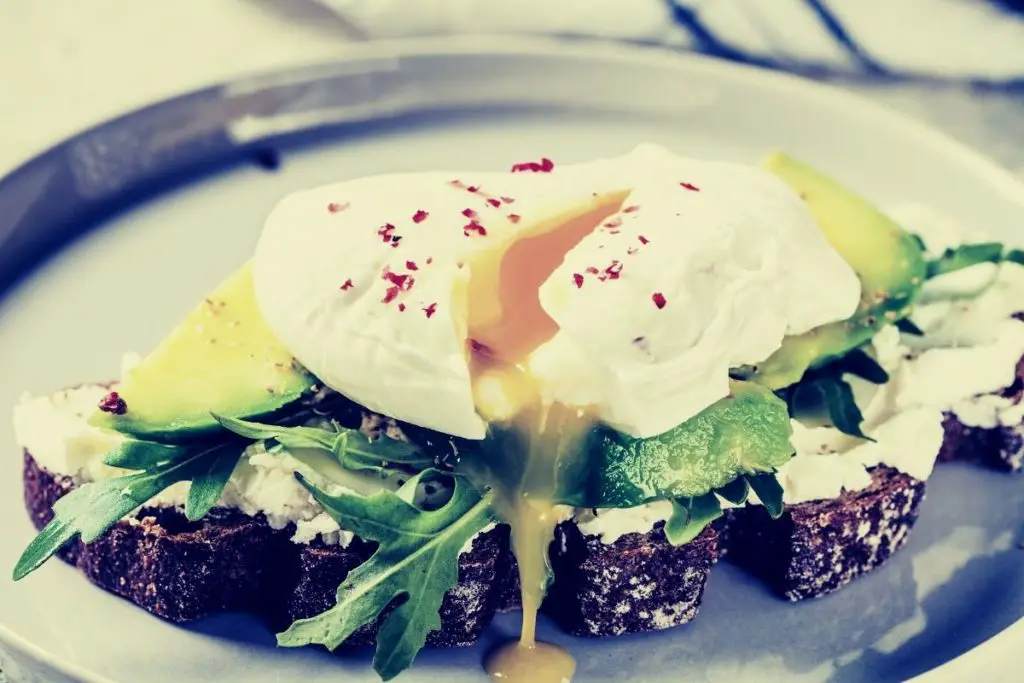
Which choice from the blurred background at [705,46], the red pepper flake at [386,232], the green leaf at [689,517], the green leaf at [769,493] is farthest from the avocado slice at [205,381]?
the blurred background at [705,46]

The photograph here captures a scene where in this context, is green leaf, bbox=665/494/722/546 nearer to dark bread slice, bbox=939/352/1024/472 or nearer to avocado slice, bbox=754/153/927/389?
avocado slice, bbox=754/153/927/389

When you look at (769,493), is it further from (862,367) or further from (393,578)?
(393,578)

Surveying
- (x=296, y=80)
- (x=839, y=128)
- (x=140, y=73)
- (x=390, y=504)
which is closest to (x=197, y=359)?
(x=390, y=504)

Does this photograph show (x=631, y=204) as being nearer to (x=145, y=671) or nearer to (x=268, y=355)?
(x=268, y=355)

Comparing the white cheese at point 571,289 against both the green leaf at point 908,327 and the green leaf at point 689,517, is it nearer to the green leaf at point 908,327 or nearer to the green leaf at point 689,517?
the green leaf at point 689,517

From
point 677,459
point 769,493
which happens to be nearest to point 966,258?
point 769,493

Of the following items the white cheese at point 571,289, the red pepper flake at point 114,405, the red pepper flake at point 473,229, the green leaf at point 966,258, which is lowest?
the red pepper flake at point 114,405
